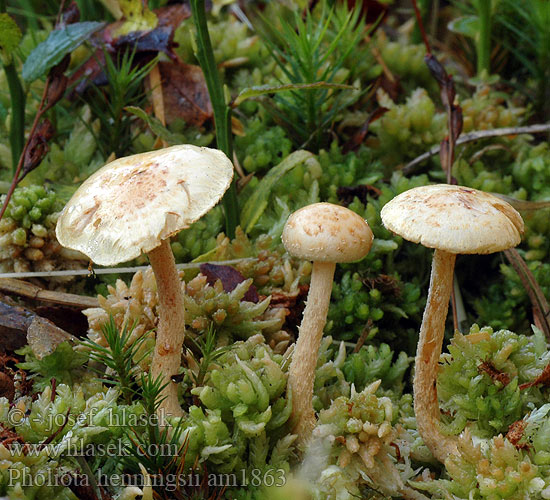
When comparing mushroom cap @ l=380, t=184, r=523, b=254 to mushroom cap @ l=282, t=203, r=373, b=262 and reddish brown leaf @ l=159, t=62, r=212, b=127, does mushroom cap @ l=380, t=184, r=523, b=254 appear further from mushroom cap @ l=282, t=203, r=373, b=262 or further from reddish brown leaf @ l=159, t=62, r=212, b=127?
reddish brown leaf @ l=159, t=62, r=212, b=127

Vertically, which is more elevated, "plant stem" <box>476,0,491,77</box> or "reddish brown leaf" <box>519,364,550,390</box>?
"plant stem" <box>476,0,491,77</box>

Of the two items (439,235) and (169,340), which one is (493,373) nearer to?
(439,235)

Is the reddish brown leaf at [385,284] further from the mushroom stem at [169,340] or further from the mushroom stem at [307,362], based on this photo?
the mushroom stem at [169,340]

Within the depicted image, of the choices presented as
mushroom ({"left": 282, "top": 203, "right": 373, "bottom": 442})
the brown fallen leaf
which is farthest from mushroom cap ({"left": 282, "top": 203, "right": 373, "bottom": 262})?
the brown fallen leaf

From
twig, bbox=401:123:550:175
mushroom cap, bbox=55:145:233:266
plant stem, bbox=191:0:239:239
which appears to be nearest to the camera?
mushroom cap, bbox=55:145:233:266

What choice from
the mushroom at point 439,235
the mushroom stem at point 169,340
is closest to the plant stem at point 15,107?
the mushroom stem at point 169,340

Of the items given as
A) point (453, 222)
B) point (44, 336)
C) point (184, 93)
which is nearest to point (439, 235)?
point (453, 222)

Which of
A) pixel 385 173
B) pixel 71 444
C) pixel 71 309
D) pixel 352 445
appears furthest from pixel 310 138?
pixel 71 444

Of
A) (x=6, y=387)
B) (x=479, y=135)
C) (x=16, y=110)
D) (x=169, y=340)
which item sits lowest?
(x=6, y=387)
